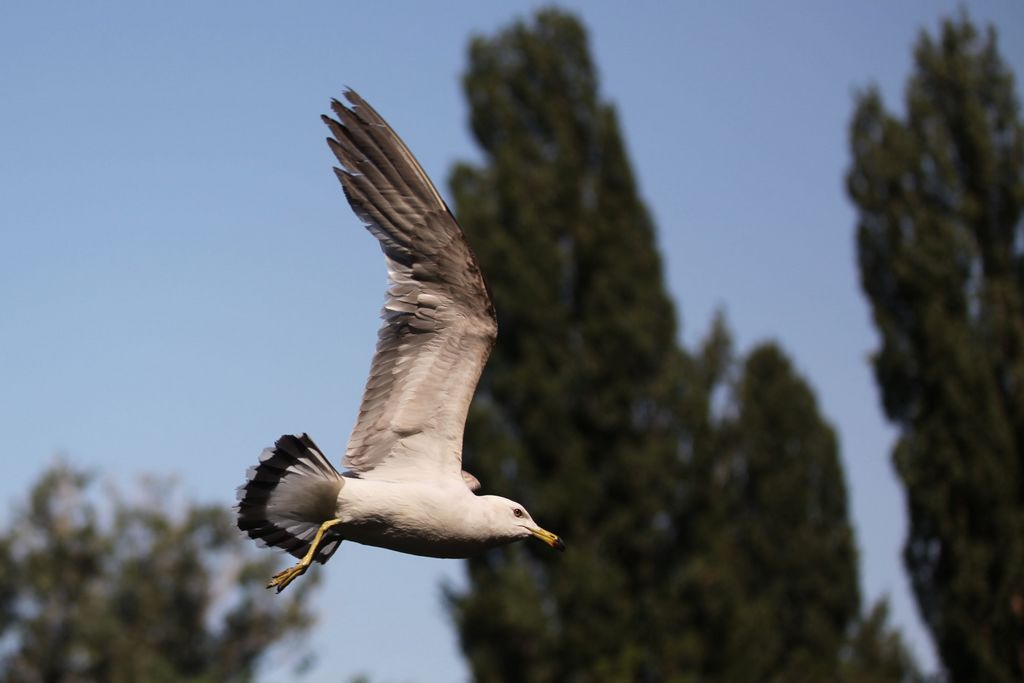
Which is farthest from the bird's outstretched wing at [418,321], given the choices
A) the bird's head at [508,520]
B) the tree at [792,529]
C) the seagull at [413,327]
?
the tree at [792,529]

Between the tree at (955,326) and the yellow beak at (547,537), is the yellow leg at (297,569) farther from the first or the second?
the tree at (955,326)

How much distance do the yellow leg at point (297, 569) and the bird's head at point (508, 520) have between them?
58 centimetres

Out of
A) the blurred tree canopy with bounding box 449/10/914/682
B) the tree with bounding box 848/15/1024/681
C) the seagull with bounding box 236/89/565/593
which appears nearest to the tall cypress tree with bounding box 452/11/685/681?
the blurred tree canopy with bounding box 449/10/914/682

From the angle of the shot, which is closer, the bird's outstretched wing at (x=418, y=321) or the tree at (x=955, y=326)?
the bird's outstretched wing at (x=418, y=321)

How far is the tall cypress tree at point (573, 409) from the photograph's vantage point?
15.0m

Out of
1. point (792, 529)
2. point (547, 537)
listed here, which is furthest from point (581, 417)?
point (547, 537)

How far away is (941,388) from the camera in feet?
54.2

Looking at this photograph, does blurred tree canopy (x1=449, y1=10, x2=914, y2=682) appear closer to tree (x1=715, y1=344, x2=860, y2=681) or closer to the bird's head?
tree (x1=715, y1=344, x2=860, y2=681)

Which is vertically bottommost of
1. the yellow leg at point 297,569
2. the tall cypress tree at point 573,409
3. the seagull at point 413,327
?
the yellow leg at point 297,569

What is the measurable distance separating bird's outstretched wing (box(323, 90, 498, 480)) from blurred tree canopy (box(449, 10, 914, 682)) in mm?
9978

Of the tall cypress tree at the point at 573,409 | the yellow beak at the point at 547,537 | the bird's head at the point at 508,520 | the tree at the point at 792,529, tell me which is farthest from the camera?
the tree at the point at 792,529

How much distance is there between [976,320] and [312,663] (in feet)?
58.0

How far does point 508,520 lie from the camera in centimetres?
494

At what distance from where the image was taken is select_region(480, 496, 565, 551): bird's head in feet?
16.1
